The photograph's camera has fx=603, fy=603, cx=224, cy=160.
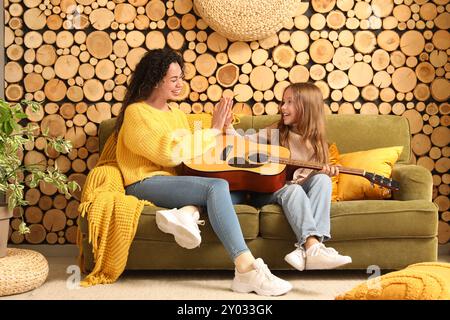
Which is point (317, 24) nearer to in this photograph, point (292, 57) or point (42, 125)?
point (292, 57)

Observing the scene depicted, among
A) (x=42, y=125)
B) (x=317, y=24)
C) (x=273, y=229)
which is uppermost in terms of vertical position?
(x=317, y=24)

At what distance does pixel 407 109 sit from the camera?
3.55m

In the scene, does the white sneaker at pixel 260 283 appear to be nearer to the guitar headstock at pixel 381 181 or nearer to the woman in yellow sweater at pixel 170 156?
the woman in yellow sweater at pixel 170 156

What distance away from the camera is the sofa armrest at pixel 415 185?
291 centimetres

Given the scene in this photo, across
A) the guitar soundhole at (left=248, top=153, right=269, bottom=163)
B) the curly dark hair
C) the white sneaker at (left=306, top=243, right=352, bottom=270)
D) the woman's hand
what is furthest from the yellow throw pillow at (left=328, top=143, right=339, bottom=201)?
the curly dark hair

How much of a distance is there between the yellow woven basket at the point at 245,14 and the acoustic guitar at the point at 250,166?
2.51 ft

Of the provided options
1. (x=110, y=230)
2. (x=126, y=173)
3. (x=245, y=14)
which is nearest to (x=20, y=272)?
(x=110, y=230)

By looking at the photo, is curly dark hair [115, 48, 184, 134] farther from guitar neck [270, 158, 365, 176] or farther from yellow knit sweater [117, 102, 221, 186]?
guitar neck [270, 158, 365, 176]

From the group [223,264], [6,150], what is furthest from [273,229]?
[6,150]

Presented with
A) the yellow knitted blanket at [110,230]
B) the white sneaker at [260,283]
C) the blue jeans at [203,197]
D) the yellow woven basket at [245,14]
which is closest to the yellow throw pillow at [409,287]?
the white sneaker at [260,283]

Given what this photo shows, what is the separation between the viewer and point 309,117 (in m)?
3.08

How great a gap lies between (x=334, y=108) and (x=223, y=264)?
1291 millimetres

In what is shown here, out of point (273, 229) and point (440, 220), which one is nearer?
point (273, 229)

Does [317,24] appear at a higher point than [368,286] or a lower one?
higher
